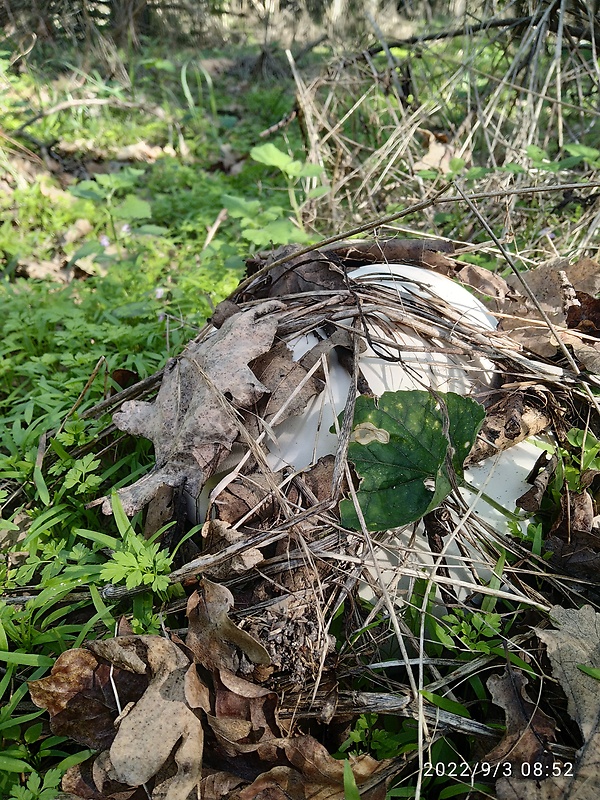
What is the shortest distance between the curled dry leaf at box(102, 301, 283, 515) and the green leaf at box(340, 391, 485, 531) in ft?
1.14

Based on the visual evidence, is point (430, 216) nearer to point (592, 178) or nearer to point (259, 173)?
point (592, 178)

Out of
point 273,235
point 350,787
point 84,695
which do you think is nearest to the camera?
point 350,787

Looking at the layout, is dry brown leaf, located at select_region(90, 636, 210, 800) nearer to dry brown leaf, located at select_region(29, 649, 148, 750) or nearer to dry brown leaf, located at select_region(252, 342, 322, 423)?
dry brown leaf, located at select_region(29, 649, 148, 750)

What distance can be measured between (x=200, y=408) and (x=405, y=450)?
1.88 feet

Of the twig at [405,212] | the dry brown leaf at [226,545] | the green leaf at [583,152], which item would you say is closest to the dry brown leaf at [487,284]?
the twig at [405,212]

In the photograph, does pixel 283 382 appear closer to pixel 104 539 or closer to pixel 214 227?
pixel 104 539

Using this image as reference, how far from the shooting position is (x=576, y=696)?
130cm

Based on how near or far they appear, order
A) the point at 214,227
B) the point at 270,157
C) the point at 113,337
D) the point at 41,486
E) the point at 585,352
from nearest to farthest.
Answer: the point at 585,352, the point at 41,486, the point at 113,337, the point at 270,157, the point at 214,227

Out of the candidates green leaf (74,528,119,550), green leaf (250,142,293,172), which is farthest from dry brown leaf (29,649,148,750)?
green leaf (250,142,293,172)

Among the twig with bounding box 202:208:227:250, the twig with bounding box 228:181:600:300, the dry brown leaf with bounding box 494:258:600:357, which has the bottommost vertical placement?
the twig with bounding box 202:208:227:250

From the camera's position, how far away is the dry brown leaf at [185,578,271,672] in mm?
1358

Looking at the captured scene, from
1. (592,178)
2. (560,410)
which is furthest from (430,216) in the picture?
(560,410)

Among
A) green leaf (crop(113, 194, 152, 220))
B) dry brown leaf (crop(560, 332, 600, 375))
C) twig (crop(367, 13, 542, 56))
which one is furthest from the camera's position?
twig (crop(367, 13, 542, 56))

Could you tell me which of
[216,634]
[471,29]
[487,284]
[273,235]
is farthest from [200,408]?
[471,29]
